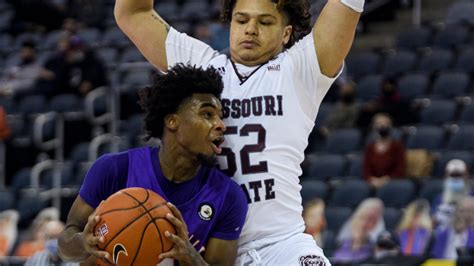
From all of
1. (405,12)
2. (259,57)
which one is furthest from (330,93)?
(259,57)

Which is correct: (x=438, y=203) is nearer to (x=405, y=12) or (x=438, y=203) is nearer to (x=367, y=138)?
(x=367, y=138)

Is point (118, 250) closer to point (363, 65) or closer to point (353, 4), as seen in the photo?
point (353, 4)

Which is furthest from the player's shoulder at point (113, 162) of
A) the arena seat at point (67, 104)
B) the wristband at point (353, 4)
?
the arena seat at point (67, 104)

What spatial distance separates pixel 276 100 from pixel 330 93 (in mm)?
8343

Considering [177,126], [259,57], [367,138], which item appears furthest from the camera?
[367,138]

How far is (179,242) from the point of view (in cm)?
435

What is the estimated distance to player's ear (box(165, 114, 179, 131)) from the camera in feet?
15.4

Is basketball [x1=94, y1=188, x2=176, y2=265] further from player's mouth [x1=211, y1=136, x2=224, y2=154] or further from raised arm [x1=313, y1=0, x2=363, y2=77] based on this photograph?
raised arm [x1=313, y1=0, x2=363, y2=77]

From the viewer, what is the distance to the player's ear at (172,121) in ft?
15.4

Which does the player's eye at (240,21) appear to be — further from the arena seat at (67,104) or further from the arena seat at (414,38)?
the arena seat at (414,38)

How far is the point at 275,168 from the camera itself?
16.2ft

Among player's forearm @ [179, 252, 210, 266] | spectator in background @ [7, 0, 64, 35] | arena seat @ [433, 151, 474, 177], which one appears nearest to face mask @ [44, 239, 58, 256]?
arena seat @ [433, 151, 474, 177]

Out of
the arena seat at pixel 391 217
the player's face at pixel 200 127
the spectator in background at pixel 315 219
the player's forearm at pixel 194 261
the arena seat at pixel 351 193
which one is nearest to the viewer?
the player's forearm at pixel 194 261

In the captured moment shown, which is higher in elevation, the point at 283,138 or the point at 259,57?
the point at 259,57
